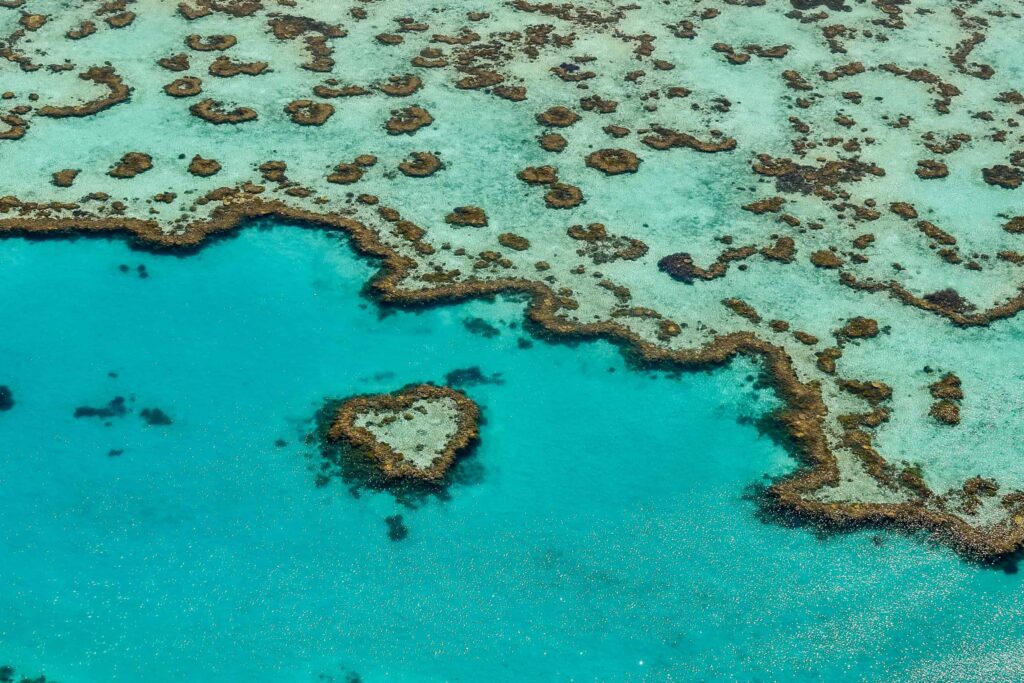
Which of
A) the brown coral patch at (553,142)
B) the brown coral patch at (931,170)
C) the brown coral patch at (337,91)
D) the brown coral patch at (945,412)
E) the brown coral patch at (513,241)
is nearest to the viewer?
the brown coral patch at (945,412)

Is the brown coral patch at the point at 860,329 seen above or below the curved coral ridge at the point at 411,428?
above

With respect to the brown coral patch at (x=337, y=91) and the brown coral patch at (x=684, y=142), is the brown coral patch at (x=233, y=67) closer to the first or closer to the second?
the brown coral patch at (x=337, y=91)

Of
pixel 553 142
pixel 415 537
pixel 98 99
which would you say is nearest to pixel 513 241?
pixel 553 142

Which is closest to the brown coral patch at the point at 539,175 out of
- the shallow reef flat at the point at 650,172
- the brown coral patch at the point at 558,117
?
the shallow reef flat at the point at 650,172

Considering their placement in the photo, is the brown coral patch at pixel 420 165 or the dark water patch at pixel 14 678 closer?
the dark water patch at pixel 14 678

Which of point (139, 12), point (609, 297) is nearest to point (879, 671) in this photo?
point (609, 297)

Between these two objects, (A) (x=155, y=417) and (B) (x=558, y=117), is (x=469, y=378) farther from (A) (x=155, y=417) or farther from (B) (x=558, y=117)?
(B) (x=558, y=117)

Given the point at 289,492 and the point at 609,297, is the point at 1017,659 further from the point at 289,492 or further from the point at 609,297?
the point at 289,492
